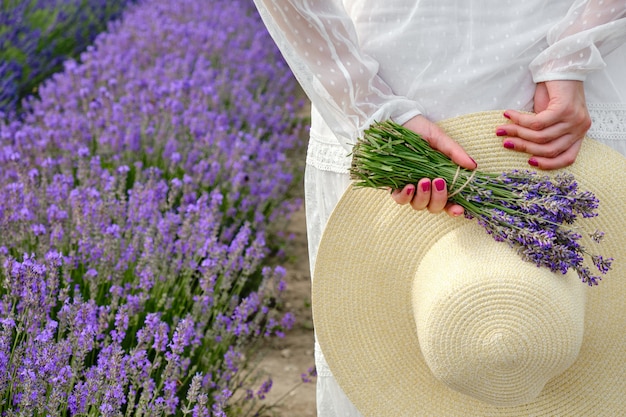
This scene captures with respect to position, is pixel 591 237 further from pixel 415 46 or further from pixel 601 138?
pixel 415 46

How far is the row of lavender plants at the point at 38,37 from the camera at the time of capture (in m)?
4.50

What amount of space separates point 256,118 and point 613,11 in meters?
2.92

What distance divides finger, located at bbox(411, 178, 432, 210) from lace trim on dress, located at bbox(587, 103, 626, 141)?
380mm

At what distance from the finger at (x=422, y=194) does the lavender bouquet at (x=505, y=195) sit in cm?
2

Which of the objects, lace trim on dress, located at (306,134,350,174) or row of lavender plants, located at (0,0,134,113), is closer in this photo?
lace trim on dress, located at (306,134,350,174)

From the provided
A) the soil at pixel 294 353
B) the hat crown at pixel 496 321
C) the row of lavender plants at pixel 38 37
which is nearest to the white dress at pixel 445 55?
the hat crown at pixel 496 321

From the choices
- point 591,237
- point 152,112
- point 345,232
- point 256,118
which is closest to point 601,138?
point 591,237

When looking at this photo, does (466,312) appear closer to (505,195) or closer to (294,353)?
(505,195)

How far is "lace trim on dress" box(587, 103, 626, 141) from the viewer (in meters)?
1.77

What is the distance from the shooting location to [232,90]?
453 cm

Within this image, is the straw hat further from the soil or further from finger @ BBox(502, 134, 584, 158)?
the soil

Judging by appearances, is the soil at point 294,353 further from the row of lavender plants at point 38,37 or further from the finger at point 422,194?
the row of lavender plants at point 38,37

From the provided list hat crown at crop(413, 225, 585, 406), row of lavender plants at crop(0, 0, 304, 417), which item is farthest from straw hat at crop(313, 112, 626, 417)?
row of lavender plants at crop(0, 0, 304, 417)

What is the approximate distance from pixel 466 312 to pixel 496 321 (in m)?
0.05
